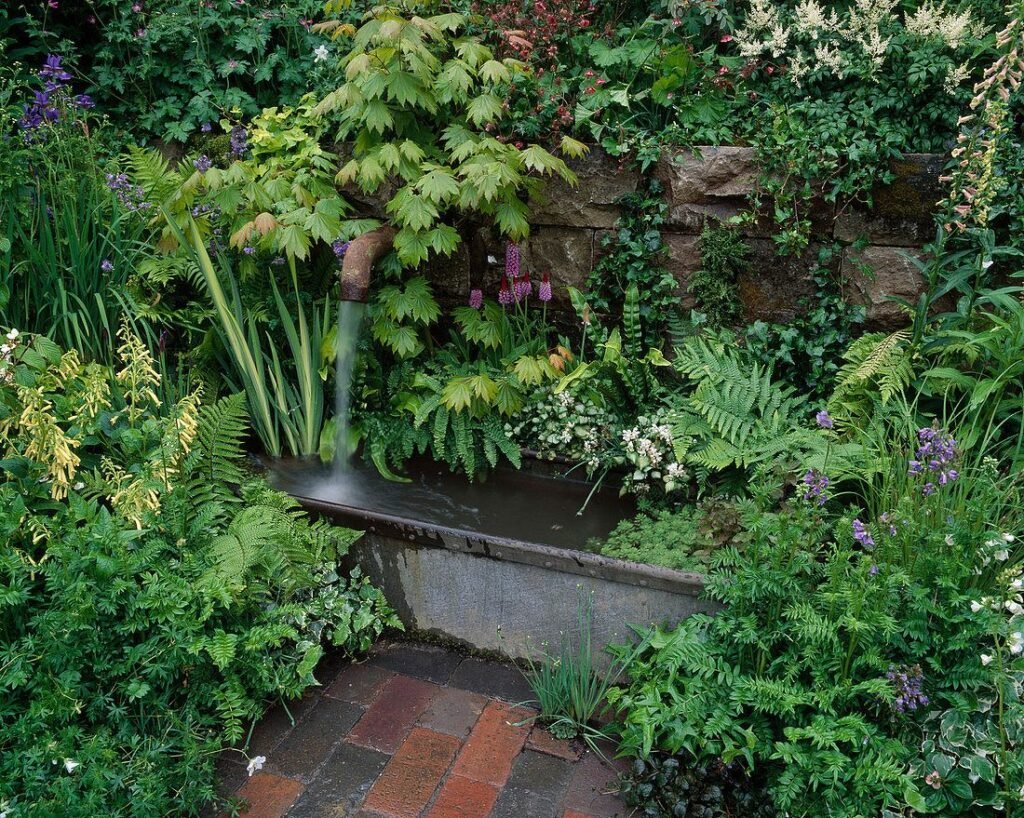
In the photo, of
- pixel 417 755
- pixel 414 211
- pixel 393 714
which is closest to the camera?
pixel 417 755

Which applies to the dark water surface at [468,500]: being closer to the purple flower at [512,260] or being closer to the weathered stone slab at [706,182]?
the purple flower at [512,260]

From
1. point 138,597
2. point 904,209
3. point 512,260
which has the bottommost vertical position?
point 138,597

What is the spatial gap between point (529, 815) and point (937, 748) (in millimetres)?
1146

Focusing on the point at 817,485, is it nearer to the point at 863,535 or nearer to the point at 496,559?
the point at 863,535

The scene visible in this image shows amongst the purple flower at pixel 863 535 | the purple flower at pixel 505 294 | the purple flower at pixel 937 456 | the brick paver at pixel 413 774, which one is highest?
the purple flower at pixel 505 294

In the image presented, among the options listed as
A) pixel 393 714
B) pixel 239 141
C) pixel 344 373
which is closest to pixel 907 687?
pixel 393 714

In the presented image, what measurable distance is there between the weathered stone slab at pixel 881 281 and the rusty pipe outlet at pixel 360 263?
1930 millimetres

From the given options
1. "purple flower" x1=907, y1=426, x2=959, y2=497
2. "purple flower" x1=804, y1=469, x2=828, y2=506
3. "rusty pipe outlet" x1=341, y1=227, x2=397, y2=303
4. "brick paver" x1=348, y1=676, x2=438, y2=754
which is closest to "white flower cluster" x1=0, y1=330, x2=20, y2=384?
"rusty pipe outlet" x1=341, y1=227, x2=397, y2=303

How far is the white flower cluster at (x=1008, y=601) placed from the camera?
79.4 inches

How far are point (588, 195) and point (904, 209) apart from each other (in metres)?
1.29

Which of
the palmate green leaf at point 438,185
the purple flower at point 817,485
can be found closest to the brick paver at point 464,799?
the purple flower at point 817,485

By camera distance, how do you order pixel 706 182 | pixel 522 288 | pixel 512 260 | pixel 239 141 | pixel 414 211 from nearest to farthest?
1. pixel 414 211
2. pixel 706 182
3. pixel 512 260
4. pixel 522 288
5. pixel 239 141

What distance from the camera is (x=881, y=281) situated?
3387 mm

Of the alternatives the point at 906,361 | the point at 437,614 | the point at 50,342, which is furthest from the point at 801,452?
the point at 50,342
